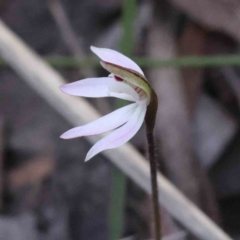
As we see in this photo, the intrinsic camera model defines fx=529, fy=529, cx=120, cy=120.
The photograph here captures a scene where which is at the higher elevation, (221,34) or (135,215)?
(221,34)

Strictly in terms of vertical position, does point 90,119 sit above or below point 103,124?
below

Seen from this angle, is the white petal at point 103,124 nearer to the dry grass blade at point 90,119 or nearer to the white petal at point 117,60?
the white petal at point 117,60

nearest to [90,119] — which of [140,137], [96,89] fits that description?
[140,137]

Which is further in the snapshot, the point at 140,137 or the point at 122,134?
the point at 140,137

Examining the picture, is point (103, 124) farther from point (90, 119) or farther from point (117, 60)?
point (90, 119)

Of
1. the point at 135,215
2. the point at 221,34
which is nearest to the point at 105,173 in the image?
the point at 135,215

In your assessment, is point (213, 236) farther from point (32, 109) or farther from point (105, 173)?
point (32, 109)

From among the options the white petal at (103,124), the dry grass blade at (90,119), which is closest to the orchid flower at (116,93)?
the white petal at (103,124)
